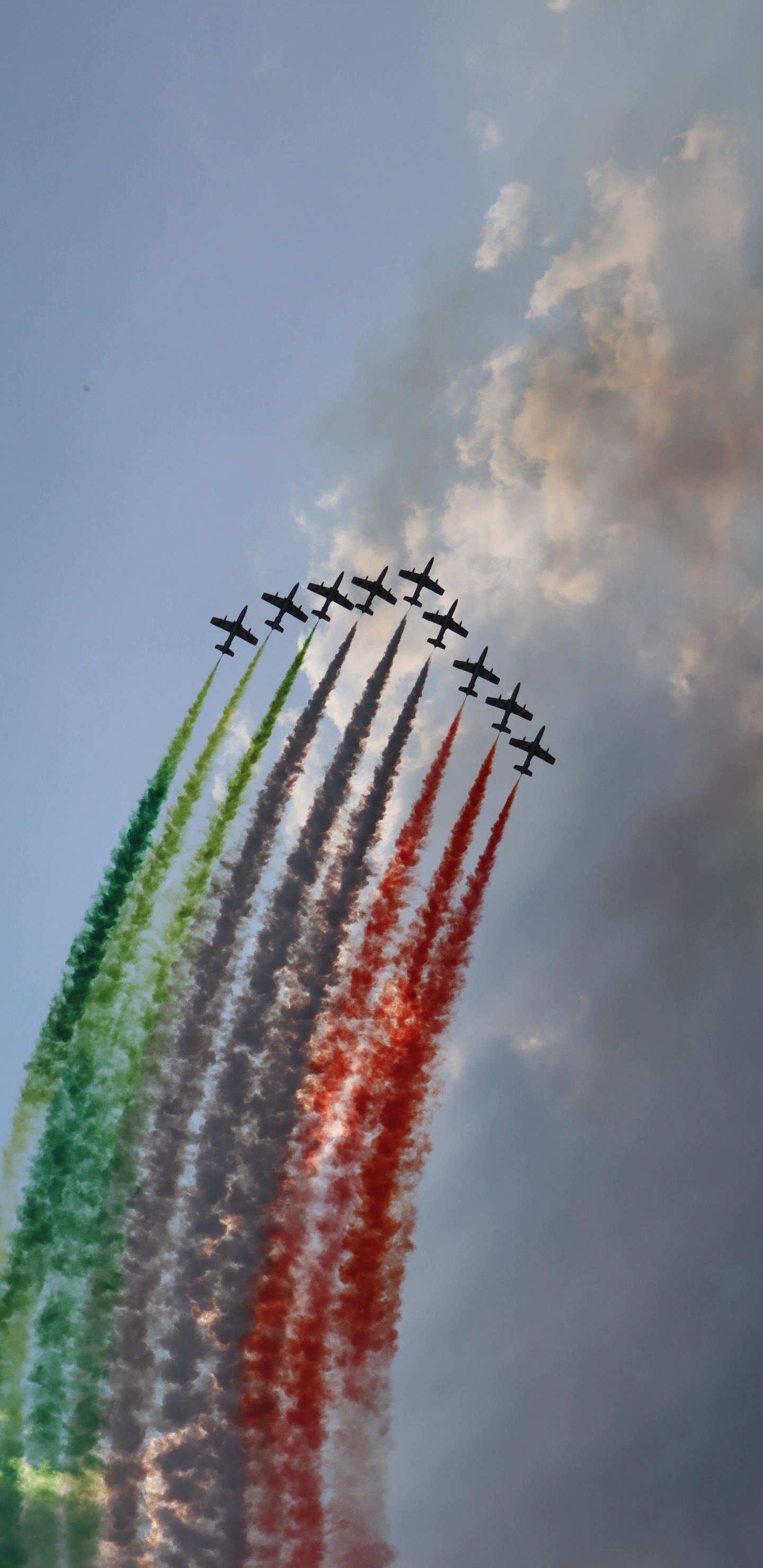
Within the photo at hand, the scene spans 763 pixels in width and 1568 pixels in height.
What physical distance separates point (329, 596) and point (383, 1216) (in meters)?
41.0

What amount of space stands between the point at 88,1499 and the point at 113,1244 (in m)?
11.9

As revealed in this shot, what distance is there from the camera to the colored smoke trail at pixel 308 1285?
4969 centimetres

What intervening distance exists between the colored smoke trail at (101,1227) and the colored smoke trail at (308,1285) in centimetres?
809

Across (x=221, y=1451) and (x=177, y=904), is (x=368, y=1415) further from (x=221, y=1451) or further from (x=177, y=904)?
(x=177, y=904)

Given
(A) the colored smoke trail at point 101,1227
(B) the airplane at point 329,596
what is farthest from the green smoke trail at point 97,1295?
(B) the airplane at point 329,596

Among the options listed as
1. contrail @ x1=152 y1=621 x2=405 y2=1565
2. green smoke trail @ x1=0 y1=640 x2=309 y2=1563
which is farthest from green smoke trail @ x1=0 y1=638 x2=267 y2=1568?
contrail @ x1=152 y1=621 x2=405 y2=1565

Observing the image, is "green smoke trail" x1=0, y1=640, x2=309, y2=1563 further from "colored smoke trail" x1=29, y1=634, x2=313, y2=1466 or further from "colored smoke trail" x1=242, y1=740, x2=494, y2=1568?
"colored smoke trail" x1=242, y1=740, x2=494, y2=1568

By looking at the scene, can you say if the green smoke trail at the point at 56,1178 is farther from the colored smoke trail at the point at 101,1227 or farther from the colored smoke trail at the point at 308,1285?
the colored smoke trail at the point at 308,1285

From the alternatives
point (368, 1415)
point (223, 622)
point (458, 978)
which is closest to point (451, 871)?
point (458, 978)

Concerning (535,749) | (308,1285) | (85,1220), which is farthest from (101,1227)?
(535,749)

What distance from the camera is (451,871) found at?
212 ft

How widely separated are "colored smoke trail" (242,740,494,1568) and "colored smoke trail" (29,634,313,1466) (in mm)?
8086

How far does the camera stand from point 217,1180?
173ft

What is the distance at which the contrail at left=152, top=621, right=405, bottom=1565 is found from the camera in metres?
48.0
